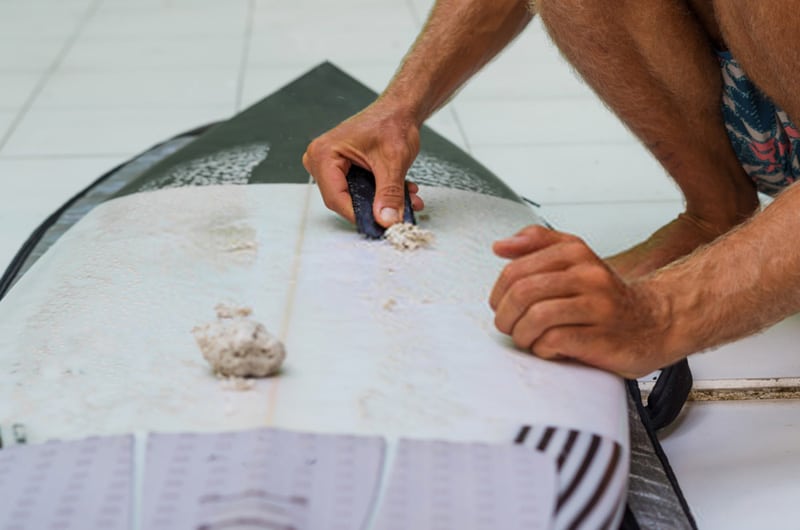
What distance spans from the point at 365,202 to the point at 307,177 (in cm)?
21

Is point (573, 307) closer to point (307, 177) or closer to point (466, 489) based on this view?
point (466, 489)

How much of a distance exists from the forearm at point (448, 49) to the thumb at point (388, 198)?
15 cm

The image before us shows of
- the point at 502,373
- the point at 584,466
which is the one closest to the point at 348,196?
the point at 502,373

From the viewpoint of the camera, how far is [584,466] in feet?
3.12

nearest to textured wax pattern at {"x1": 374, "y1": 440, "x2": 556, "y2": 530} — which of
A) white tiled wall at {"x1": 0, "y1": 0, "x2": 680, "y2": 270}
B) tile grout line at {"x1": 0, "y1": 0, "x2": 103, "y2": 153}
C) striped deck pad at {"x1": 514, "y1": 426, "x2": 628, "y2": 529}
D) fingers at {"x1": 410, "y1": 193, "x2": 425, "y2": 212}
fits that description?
striped deck pad at {"x1": 514, "y1": 426, "x2": 628, "y2": 529}

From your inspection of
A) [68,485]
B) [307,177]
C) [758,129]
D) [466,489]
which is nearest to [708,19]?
[758,129]

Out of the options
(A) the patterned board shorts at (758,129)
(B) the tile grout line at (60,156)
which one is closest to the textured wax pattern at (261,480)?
(A) the patterned board shorts at (758,129)

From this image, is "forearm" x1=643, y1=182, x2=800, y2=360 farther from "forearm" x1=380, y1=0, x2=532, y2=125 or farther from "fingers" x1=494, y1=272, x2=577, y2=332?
"forearm" x1=380, y1=0, x2=532, y2=125

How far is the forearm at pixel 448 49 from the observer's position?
5.07ft

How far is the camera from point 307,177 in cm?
157

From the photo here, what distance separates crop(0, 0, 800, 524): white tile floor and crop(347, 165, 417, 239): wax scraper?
1.73 ft

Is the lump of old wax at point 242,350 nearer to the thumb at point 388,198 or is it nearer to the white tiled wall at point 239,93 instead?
the thumb at point 388,198

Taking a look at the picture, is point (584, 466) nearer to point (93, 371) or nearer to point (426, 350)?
point (426, 350)

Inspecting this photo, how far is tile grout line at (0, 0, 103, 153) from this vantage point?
2.68 meters
